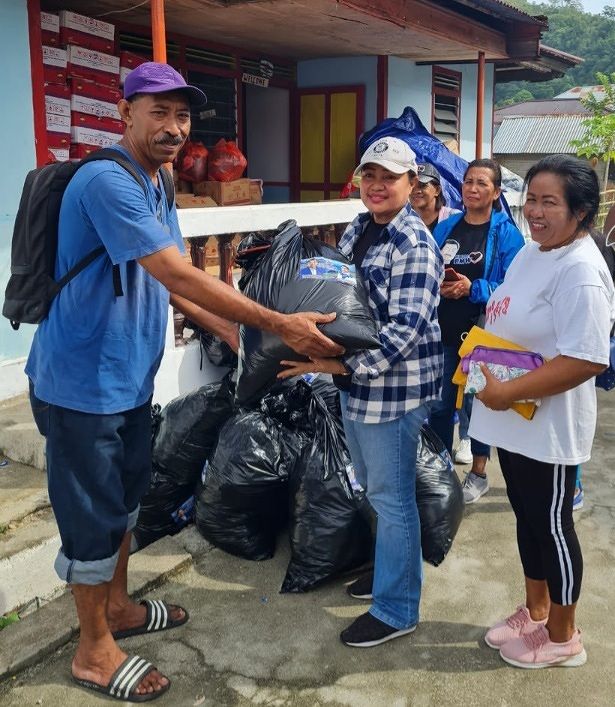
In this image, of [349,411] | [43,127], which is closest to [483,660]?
[349,411]

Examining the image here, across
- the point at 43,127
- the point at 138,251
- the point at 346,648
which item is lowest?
the point at 346,648

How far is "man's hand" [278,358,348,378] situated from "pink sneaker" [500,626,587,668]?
3.71ft

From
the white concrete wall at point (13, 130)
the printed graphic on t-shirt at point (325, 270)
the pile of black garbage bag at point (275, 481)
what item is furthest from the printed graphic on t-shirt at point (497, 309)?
the white concrete wall at point (13, 130)

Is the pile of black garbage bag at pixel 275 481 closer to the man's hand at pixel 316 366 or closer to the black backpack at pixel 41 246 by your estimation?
the man's hand at pixel 316 366

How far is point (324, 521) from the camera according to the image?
116 inches

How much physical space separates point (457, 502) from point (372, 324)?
1.25m

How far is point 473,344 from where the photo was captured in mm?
2367

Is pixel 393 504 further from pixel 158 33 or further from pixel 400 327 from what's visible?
pixel 158 33

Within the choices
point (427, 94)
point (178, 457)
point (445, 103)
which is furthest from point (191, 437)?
point (445, 103)

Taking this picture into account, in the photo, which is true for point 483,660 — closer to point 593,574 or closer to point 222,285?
point 593,574

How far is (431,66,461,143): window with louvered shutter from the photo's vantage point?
1038cm

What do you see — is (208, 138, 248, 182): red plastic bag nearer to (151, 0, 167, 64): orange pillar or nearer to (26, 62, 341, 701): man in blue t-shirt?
(151, 0, 167, 64): orange pillar

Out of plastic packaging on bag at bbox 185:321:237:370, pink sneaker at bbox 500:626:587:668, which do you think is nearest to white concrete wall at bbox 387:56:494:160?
plastic packaging on bag at bbox 185:321:237:370

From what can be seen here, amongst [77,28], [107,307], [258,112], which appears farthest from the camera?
[258,112]
